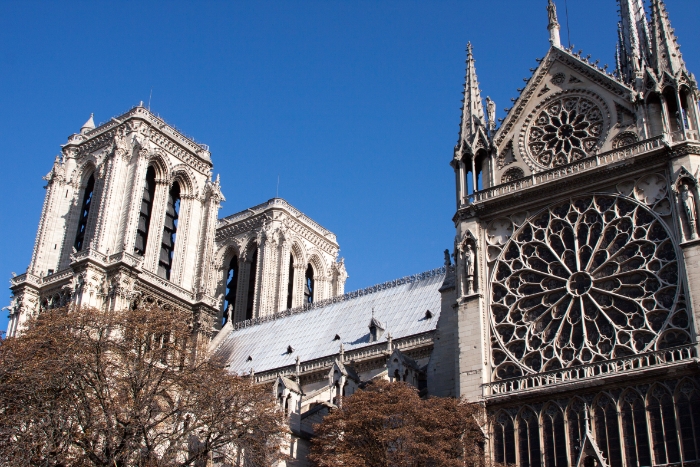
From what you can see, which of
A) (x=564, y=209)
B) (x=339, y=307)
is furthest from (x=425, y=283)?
(x=564, y=209)

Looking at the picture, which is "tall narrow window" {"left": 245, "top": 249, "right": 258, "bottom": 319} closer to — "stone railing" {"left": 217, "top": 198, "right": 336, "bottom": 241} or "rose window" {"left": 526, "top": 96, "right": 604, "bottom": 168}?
"stone railing" {"left": 217, "top": 198, "right": 336, "bottom": 241}

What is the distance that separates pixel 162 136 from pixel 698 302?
38.1 meters

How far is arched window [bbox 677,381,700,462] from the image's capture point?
961 inches

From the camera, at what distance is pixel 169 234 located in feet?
187

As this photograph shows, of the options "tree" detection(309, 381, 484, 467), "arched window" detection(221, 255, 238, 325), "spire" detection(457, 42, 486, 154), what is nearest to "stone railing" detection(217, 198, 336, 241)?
"arched window" detection(221, 255, 238, 325)

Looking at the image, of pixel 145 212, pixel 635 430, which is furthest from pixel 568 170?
pixel 145 212

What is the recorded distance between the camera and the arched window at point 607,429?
25.5 metres

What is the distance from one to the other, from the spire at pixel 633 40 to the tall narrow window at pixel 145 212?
29342 millimetres

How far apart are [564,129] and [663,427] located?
12413 millimetres

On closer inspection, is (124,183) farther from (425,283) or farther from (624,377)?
(624,377)

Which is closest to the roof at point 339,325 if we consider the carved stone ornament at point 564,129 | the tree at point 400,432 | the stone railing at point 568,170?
the stone railing at point 568,170

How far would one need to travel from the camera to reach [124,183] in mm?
52781

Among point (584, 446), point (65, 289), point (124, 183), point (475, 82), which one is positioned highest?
point (124, 183)

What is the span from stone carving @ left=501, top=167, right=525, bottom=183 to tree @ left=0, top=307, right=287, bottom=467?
12.1 meters
